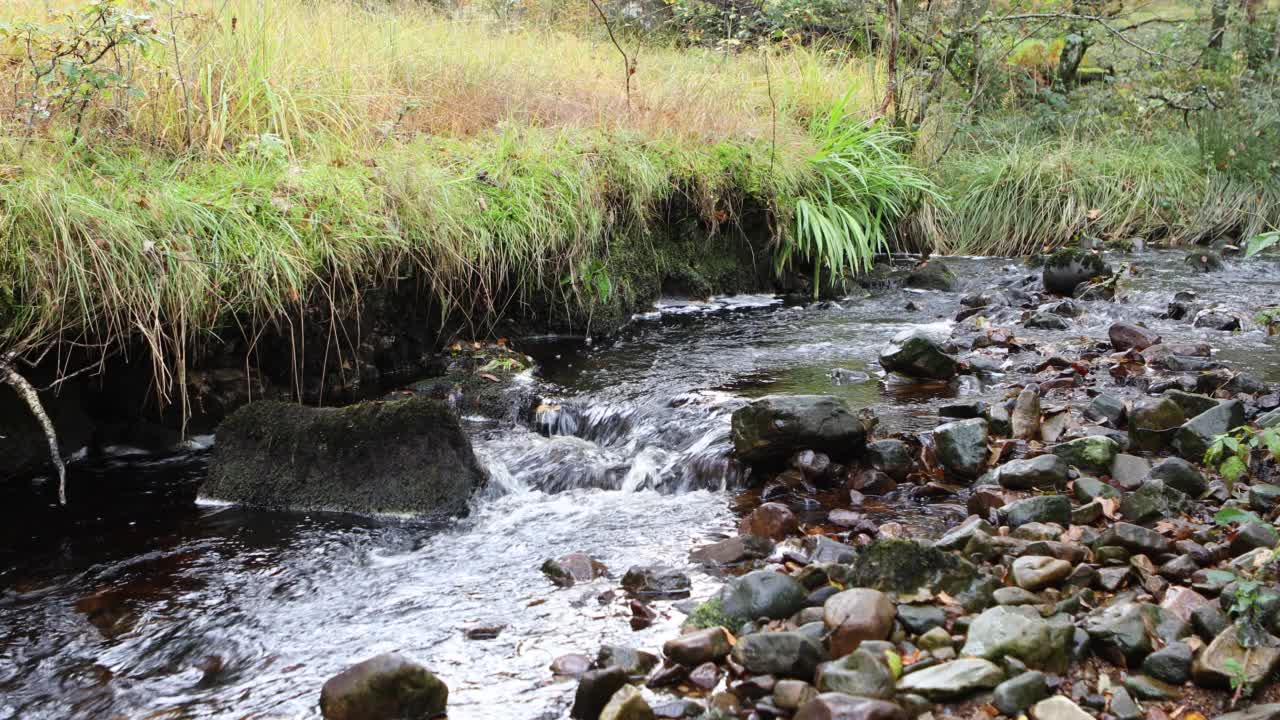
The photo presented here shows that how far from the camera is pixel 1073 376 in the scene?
4516mm

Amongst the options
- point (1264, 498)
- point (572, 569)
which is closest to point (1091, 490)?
point (1264, 498)

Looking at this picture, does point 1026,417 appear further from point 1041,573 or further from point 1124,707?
point 1124,707

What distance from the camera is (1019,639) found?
2.16m

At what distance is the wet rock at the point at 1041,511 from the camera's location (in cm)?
291

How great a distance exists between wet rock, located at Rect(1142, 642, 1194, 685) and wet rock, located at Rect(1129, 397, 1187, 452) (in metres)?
1.58

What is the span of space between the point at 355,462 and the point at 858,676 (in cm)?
226

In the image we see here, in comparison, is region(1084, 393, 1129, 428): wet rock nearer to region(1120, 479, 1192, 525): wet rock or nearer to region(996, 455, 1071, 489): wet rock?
region(996, 455, 1071, 489): wet rock

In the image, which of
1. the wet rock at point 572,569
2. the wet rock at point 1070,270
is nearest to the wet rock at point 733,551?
the wet rock at point 572,569

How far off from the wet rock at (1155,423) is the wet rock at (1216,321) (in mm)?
2319

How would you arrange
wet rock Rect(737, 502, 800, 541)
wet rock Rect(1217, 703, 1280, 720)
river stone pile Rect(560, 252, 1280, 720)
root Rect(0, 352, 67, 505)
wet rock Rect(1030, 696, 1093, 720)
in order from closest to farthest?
wet rock Rect(1217, 703, 1280, 720) < wet rock Rect(1030, 696, 1093, 720) < river stone pile Rect(560, 252, 1280, 720) < wet rock Rect(737, 502, 800, 541) < root Rect(0, 352, 67, 505)

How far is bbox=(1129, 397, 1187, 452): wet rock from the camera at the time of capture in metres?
3.51

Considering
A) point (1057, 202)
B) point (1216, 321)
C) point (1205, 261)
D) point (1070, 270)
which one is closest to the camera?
point (1216, 321)

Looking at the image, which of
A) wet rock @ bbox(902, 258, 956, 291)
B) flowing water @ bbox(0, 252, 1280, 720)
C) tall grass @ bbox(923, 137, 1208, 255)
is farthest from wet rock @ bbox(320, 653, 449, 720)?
tall grass @ bbox(923, 137, 1208, 255)

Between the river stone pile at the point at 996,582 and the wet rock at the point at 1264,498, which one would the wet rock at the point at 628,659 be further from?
the wet rock at the point at 1264,498
